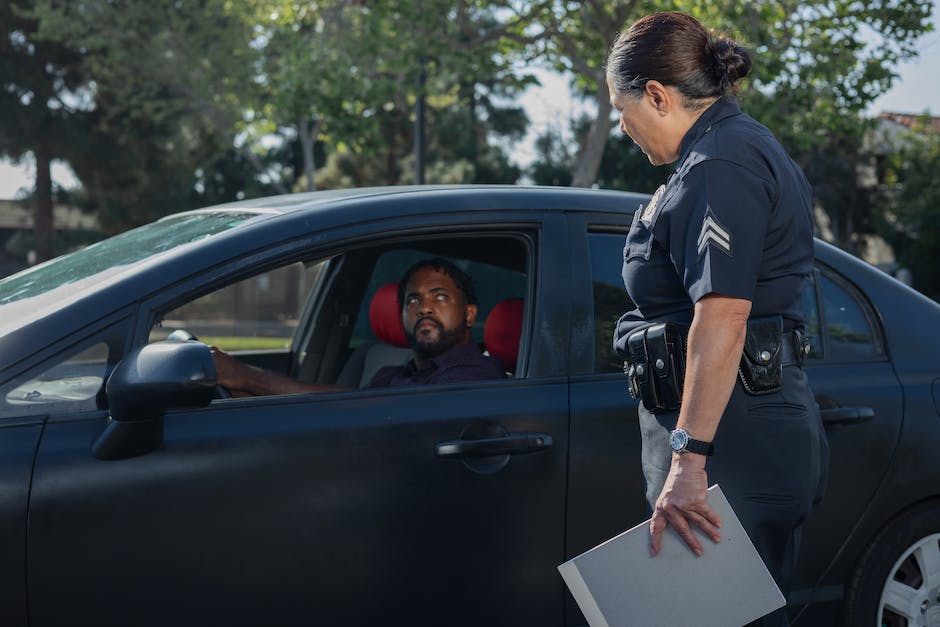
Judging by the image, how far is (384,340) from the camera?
155 inches

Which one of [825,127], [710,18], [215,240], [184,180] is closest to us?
[215,240]

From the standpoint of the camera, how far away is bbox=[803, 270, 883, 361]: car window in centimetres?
314

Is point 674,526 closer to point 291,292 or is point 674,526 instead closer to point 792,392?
point 792,392

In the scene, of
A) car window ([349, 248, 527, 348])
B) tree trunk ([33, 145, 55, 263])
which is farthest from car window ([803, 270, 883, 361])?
tree trunk ([33, 145, 55, 263])

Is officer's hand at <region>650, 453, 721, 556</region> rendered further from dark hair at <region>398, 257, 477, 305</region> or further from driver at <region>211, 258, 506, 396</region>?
dark hair at <region>398, 257, 477, 305</region>

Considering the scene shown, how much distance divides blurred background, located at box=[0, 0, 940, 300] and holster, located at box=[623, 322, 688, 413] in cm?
147

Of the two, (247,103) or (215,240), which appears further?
(247,103)

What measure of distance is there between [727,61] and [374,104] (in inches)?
529

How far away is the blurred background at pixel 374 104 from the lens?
14.6m

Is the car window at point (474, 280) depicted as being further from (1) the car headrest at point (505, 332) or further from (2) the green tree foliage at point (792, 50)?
(2) the green tree foliage at point (792, 50)

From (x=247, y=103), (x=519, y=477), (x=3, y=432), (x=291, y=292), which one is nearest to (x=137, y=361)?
(x=3, y=432)

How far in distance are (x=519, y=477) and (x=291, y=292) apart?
94.5ft

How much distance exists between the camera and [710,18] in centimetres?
1480

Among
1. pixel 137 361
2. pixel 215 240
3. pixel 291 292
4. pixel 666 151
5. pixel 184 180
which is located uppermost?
pixel 666 151
